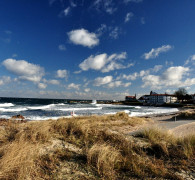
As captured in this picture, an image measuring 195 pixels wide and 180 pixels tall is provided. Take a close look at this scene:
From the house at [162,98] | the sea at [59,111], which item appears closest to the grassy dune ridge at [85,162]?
the sea at [59,111]

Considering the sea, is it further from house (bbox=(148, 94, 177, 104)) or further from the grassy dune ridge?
house (bbox=(148, 94, 177, 104))

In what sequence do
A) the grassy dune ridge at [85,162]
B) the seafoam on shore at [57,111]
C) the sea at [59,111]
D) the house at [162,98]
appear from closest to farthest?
the grassy dune ridge at [85,162], the seafoam on shore at [57,111], the sea at [59,111], the house at [162,98]

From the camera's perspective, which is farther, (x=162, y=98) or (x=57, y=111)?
(x=162, y=98)

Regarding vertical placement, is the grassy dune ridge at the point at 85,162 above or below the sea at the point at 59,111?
above

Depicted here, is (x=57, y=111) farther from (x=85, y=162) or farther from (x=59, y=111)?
(x=85, y=162)

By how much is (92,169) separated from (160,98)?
116429 millimetres

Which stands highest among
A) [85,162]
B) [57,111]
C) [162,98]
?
[85,162]

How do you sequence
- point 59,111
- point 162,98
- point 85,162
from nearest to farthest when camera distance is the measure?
point 85,162 → point 59,111 → point 162,98

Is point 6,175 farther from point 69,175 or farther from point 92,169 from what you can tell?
point 92,169

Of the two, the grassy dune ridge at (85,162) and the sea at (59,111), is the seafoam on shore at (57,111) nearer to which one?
the sea at (59,111)

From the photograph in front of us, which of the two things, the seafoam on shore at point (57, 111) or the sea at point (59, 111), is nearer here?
the seafoam on shore at point (57, 111)

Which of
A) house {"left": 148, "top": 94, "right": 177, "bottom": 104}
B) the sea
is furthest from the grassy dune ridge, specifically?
house {"left": 148, "top": 94, "right": 177, "bottom": 104}

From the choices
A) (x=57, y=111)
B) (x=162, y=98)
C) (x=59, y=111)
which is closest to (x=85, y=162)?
(x=59, y=111)

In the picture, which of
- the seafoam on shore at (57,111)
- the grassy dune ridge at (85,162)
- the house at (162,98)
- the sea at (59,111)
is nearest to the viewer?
the grassy dune ridge at (85,162)
